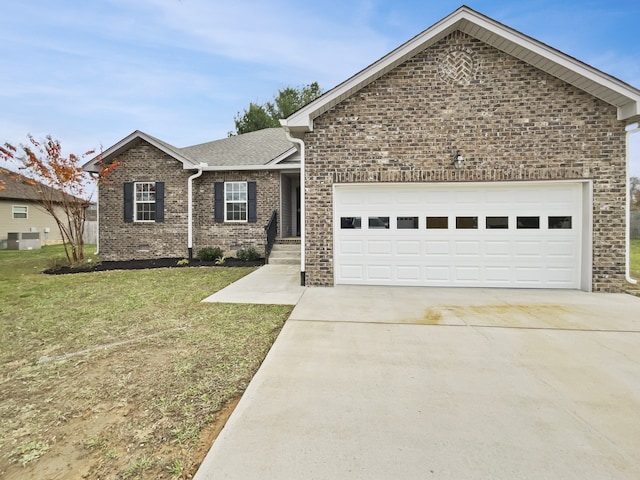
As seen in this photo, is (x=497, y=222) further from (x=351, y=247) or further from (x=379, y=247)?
(x=351, y=247)

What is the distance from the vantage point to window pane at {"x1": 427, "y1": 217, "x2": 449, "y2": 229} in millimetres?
7273

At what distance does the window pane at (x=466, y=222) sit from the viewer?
23.7 ft

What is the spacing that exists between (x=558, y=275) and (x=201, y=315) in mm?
7295

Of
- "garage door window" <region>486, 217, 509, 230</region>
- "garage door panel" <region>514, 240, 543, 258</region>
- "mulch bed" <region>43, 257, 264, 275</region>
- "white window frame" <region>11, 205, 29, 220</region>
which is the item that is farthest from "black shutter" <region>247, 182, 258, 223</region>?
"white window frame" <region>11, 205, 29, 220</region>

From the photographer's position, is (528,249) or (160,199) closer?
(528,249)

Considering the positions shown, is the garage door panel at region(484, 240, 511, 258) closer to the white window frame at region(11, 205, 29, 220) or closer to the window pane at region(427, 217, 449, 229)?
the window pane at region(427, 217, 449, 229)

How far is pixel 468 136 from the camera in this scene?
22.5ft

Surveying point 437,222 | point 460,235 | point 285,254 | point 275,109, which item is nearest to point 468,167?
point 437,222

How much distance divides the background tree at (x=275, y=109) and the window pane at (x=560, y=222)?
74.3ft

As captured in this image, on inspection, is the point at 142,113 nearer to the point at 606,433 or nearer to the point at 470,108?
the point at 470,108

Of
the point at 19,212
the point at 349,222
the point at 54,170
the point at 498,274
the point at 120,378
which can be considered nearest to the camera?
the point at 120,378

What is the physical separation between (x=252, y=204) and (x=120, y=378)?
9262 mm

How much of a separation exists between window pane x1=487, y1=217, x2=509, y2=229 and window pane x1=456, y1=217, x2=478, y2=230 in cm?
27

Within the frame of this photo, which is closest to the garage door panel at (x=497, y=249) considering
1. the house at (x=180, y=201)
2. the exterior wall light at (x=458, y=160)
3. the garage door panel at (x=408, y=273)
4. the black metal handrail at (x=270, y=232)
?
the garage door panel at (x=408, y=273)
